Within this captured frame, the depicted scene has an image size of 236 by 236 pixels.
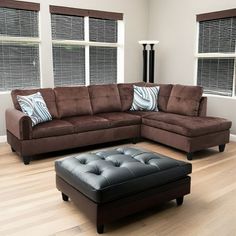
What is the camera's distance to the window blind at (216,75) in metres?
4.89

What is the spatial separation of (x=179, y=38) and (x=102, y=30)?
145 centimetres

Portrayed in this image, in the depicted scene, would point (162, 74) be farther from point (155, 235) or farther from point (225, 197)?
point (155, 235)

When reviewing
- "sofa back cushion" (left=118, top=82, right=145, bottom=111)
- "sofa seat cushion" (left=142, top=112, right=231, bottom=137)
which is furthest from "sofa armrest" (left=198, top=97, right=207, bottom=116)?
"sofa back cushion" (left=118, top=82, right=145, bottom=111)

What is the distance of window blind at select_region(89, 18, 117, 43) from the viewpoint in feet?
17.9

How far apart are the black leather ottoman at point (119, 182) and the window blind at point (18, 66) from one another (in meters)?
A: 2.60

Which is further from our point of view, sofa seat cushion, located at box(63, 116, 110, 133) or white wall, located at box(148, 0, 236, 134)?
white wall, located at box(148, 0, 236, 134)

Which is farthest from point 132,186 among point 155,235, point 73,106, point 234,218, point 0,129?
point 0,129

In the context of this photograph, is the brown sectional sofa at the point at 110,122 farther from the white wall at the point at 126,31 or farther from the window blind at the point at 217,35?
the window blind at the point at 217,35

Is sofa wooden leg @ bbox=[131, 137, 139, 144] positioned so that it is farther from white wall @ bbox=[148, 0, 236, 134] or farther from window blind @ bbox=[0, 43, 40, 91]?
window blind @ bbox=[0, 43, 40, 91]

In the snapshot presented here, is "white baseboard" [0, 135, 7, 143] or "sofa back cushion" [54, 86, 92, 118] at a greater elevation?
"sofa back cushion" [54, 86, 92, 118]

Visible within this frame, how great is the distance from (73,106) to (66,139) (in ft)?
2.34

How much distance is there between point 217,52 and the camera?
4.96 meters

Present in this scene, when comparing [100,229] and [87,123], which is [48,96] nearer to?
[87,123]

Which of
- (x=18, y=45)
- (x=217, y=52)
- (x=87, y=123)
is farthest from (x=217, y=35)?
(x=18, y=45)
